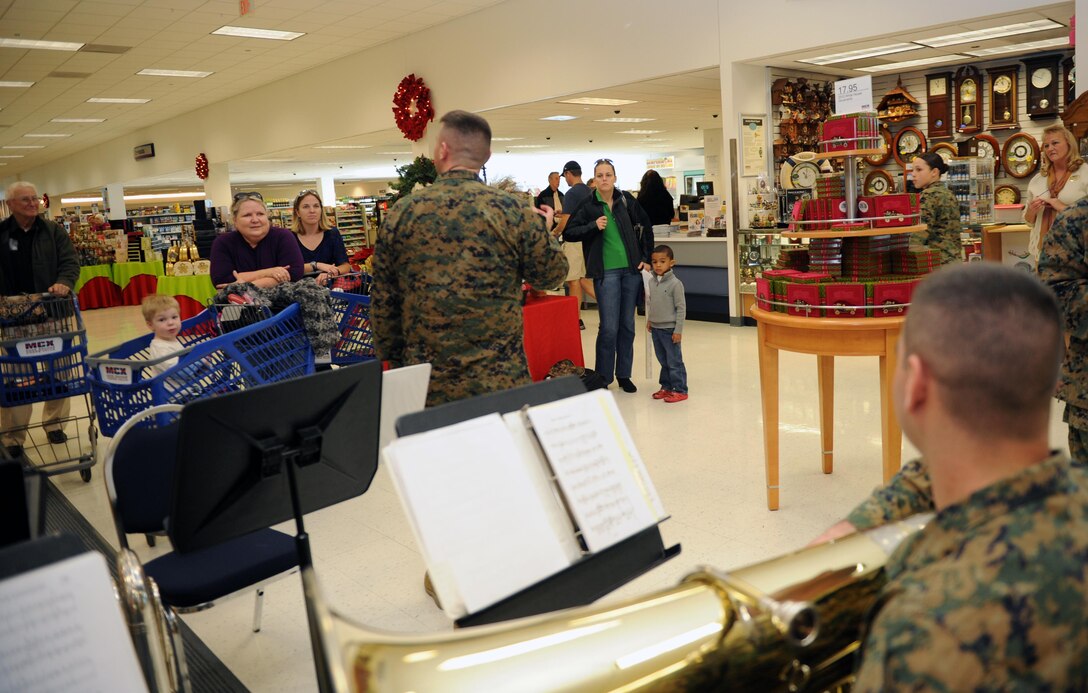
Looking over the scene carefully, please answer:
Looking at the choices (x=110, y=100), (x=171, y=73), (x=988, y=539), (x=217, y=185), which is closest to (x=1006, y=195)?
(x=988, y=539)

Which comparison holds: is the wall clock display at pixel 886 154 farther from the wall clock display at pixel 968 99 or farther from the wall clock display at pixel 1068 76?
the wall clock display at pixel 1068 76

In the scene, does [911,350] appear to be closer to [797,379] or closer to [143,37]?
[797,379]

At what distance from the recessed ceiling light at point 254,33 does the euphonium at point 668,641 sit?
35.3 ft

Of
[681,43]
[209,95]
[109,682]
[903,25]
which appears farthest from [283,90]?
[109,682]

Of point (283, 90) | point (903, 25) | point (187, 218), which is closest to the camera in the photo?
point (903, 25)

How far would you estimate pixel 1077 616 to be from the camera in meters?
0.90

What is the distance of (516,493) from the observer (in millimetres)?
1375

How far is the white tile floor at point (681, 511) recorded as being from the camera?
292 cm

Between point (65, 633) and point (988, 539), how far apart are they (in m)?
1.15

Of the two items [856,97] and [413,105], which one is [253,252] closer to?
[856,97]

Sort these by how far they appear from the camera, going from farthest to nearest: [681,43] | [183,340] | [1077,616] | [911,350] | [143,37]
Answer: [143,37], [681,43], [183,340], [911,350], [1077,616]

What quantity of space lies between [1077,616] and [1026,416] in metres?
0.23

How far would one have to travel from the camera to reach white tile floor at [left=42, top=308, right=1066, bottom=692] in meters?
2.92

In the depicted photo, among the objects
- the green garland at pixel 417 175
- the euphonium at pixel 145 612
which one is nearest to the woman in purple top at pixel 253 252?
the green garland at pixel 417 175
